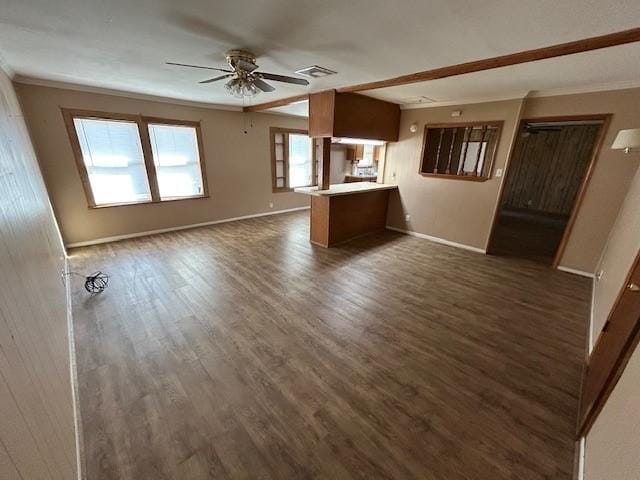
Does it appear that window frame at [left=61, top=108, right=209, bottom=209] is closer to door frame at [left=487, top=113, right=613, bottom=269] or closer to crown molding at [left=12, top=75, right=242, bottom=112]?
crown molding at [left=12, top=75, right=242, bottom=112]

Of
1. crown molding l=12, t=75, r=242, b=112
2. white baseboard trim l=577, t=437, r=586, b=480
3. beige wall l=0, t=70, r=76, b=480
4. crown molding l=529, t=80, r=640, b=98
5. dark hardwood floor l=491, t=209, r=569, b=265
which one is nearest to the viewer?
beige wall l=0, t=70, r=76, b=480

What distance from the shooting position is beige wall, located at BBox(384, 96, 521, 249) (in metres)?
4.13

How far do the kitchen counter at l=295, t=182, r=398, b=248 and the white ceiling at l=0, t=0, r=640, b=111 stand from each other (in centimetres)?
177

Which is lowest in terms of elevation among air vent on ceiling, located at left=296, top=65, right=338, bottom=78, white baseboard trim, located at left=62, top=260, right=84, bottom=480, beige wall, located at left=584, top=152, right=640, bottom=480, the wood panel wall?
white baseboard trim, located at left=62, top=260, right=84, bottom=480

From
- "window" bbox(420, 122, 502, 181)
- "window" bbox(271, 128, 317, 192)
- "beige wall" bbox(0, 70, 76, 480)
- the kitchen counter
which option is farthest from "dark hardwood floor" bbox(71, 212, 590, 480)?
"window" bbox(271, 128, 317, 192)

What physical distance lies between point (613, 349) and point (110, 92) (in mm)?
6530

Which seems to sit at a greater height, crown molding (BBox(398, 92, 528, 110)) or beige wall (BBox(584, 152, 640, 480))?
crown molding (BBox(398, 92, 528, 110))

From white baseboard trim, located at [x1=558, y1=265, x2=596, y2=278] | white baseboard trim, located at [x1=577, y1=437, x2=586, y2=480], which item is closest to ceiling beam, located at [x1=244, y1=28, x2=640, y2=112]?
white baseboard trim, located at [x1=577, y1=437, x2=586, y2=480]

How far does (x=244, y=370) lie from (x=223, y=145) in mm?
4974

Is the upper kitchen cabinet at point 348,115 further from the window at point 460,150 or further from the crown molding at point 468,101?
the window at point 460,150

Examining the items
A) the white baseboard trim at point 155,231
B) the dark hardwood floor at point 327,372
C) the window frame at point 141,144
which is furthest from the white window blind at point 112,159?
the dark hardwood floor at point 327,372

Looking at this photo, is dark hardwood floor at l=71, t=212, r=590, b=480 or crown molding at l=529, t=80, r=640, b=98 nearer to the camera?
dark hardwood floor at l=71, t=212, r=590, b=480

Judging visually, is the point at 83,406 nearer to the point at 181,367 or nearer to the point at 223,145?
the point at 181,367

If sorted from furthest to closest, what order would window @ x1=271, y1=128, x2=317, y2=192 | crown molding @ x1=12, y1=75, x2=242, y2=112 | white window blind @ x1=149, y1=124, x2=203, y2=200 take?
window @ x1=271, y1=128, x2=317, y2=192
white window blind @ x1=149, y1=124, x2=203, y2=200
crown molding @ x1=12, y1=75, x2=242, y2=112
